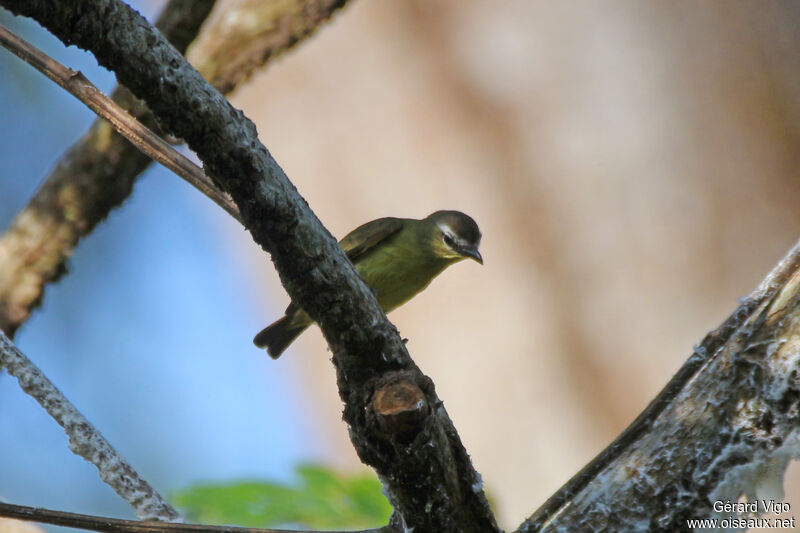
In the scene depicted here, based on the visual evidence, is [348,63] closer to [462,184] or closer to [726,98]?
[462,184]

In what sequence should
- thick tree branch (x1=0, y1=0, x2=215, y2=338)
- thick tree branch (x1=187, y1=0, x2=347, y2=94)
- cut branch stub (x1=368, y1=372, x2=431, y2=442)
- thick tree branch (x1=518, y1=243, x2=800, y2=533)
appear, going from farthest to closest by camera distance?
thick tree branch (x1=187, y1=0, x2=347, y2=94), thick tree branch (x1=0, y1=0, x2=215, y2=338), thick tree branch (x1=518, y1=243, x2=800, y2=533), cut branch stub (x1=368, y1=372, x2=431, y2=442)

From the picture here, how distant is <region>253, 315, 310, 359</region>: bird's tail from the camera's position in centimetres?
499

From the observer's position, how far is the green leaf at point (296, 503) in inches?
159

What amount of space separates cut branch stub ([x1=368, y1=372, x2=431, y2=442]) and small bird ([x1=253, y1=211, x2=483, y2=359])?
2890 mm

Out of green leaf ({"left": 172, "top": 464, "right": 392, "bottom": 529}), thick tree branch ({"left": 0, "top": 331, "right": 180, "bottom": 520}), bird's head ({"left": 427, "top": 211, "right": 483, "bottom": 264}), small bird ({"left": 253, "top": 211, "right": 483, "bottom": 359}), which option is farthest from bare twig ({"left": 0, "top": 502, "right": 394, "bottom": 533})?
bird's head ({"left": 427, "top": 211, "right": 483, "bottom": 264})

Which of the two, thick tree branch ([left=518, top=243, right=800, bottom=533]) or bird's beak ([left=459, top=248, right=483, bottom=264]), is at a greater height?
bird's beak ([left=459, top=248, right=483, bottom=264])

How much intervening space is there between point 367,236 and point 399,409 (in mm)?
3052

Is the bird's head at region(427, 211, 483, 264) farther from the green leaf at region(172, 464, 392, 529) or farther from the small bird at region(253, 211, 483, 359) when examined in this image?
the green leaf at region(172, 464, 392, 529)

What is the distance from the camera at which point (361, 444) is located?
2.11 m

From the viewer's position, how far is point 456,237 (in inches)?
198

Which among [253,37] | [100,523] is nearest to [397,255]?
[253,37]

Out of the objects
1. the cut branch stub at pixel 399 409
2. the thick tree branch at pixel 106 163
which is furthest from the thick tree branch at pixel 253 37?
the cut branch stub at pixel 399 409

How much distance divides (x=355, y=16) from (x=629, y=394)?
3.76 m

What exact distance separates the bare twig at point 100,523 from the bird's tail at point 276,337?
2897mm
